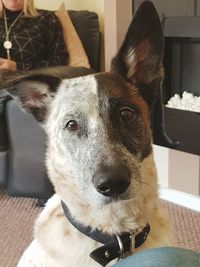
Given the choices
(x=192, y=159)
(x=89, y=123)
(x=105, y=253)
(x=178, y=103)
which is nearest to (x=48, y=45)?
(x=178, y=103)

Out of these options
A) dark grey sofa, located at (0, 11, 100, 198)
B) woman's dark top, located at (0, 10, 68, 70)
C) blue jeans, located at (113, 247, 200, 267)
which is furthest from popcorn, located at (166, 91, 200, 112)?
blue jeans, located at (113, 247, 200, 267)

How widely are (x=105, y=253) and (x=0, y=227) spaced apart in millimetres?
1263

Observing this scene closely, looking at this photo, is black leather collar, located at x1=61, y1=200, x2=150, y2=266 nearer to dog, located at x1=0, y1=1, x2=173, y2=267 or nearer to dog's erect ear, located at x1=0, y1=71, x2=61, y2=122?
dog, located at x1=0, y1=1, x2=173, y2=267

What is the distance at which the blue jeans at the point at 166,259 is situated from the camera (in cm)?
69

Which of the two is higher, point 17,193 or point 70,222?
point 70,222

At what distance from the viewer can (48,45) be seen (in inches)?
109

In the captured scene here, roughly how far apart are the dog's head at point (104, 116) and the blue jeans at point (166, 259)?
288 mm

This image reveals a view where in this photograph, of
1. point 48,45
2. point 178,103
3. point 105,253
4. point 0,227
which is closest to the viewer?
point 105,253

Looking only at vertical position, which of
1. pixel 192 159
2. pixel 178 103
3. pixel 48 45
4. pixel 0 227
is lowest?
pixel 0 227

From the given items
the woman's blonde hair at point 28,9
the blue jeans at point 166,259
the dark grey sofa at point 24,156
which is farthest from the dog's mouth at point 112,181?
the woman's blonde hair at point 28,9

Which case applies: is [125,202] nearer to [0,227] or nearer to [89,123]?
[89,123]

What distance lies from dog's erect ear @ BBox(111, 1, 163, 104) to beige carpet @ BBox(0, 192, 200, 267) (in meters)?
0.96

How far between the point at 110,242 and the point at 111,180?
192mm

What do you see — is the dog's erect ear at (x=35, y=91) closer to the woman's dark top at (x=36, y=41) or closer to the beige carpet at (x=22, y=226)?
the beige carpet at (x=22, y=226)
